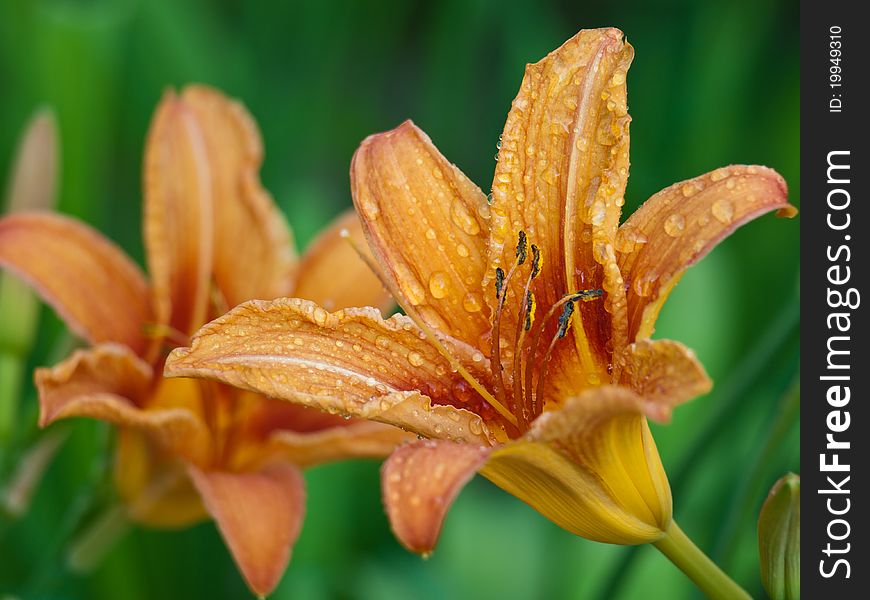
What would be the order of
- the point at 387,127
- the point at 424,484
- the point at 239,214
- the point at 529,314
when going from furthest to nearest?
the point at 387,127
the point at 239,214
the point at 529,314
the point at 424,484

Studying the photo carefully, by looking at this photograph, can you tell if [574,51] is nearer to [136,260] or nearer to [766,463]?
[766,463]

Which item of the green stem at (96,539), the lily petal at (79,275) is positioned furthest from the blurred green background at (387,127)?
the lily petal at (79,275)

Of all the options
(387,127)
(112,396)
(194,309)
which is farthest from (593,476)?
(387,127)

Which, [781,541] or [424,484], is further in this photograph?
[781,541]

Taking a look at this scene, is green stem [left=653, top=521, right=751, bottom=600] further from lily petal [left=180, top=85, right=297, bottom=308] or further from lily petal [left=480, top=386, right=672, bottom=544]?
lily petal [left=180, top=85, right=297, bottom=308]

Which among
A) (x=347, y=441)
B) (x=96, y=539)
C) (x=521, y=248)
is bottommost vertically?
(x=96, y=539)

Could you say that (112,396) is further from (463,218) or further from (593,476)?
(593,476)
